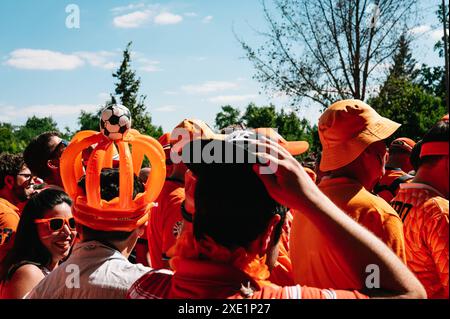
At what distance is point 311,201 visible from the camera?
1324mm

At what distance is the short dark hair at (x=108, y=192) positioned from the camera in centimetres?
219

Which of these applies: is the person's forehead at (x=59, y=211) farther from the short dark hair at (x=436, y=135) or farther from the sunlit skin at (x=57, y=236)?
the short dark hair at (x=436, y=135)

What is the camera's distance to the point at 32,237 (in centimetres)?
274

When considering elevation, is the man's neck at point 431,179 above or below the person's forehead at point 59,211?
above

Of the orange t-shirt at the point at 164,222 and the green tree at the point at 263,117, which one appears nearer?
the orange t-shirt at the point at 164,222

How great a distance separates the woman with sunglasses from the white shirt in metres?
0.48

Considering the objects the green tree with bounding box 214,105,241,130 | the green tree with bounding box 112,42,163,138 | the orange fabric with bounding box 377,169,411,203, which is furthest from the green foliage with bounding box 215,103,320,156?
the orange fabric with bounding box 377,169,411,203

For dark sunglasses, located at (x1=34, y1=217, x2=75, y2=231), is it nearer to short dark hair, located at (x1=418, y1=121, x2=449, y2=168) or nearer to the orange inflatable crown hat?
the orange inflatable crown hat

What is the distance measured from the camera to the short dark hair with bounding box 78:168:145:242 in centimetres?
219

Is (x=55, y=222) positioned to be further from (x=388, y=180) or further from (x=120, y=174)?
(x=388, y=180)

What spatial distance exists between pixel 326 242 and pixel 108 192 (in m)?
1.03

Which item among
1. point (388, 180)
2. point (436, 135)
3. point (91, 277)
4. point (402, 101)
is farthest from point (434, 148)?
point (402, 101)

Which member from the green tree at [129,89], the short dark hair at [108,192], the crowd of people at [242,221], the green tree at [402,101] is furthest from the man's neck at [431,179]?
the green tree at [129,89]

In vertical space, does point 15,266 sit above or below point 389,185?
below
